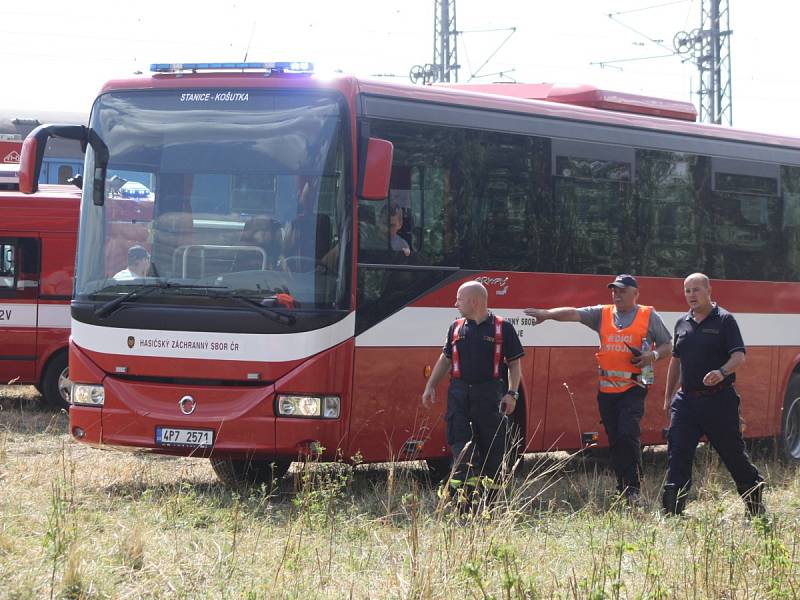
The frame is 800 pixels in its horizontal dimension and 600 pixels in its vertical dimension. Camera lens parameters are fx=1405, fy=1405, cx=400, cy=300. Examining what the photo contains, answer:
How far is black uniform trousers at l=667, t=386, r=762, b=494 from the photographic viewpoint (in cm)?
1019

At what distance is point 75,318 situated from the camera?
36.2 feet

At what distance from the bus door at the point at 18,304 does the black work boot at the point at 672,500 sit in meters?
9.88

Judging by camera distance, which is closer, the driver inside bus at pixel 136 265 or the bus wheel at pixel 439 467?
the driver inside bus at pixel 136 265

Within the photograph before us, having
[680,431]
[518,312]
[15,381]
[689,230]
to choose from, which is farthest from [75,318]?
[15,381]

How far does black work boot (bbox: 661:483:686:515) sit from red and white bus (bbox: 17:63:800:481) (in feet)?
6.52

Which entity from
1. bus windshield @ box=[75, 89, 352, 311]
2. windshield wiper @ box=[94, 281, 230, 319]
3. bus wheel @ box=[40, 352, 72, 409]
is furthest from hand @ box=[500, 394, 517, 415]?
bus wheel @ box=[40, 352, 72, 409]

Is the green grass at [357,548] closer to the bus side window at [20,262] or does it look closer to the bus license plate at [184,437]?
the bus license plate at [184,437]

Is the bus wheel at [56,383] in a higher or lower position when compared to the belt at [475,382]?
lower

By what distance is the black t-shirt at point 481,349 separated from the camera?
9.85 meters

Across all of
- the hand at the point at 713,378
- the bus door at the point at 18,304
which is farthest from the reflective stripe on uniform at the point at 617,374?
the bus door at the point at 18,304

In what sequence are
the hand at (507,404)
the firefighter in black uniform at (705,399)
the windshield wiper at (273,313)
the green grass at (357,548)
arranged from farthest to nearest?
1. the windshield wiper at (273,313)
2. the firefighter in black uniform at (705,399)
3. the hand at (507,404)
4. the green grass at (357,548)

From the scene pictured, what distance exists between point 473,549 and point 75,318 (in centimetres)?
479

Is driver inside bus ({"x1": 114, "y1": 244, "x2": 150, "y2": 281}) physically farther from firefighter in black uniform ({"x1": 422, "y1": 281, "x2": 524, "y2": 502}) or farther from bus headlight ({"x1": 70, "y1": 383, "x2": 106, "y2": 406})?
firefighter in black uniform ({"x1": 422, "y1": 281, "x2": 524, "y2": 502})

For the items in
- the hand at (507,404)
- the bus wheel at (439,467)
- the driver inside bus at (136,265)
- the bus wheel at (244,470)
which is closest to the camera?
the hand at (507,404)
